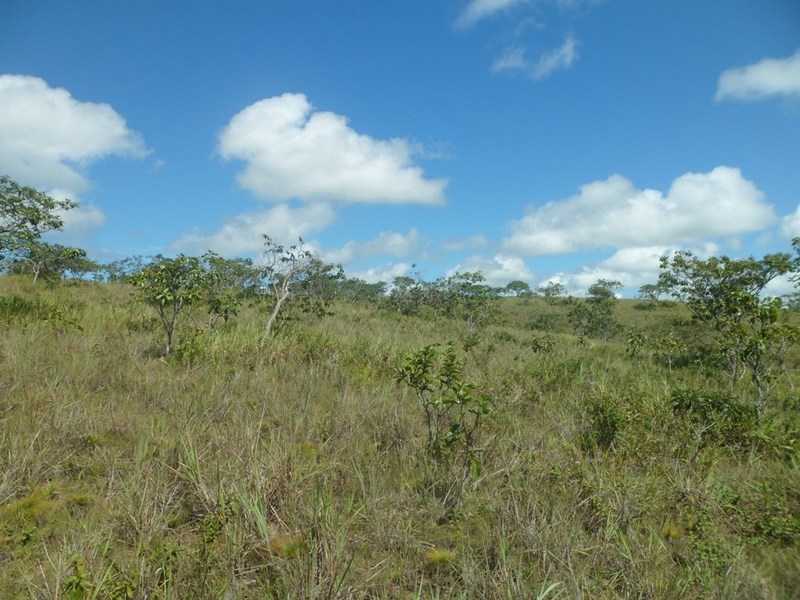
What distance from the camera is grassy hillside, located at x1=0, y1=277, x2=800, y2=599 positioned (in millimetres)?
2350

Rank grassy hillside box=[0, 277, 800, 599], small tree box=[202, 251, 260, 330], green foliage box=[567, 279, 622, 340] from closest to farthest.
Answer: grassy hillside box=[0, 277, 800, 599] < small tree box=[202, 251, 260, 330] < green foliage box=[567, 279, 622, 340]

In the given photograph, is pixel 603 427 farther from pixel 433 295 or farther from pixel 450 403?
pixel 433 295

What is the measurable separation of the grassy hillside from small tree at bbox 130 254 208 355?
1.10 meters

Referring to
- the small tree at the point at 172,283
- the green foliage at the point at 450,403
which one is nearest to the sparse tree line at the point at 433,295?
the small tree at the point at 172,283

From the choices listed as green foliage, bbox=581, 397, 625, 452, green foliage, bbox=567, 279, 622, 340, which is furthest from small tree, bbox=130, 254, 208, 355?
green foliage, bbox=567, 279, 622, 340

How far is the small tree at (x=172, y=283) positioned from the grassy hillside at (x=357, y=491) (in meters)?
1.10

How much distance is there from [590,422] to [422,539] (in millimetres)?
2820

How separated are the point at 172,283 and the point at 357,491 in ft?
17.1

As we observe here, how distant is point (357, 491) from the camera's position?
3.25 metres

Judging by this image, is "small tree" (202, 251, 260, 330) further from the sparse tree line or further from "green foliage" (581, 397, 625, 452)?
"green foliage" (581, 397, 625, 452)

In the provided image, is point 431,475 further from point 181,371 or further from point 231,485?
point 181,371

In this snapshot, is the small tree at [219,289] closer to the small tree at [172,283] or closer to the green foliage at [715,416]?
the small tree at [172,283]

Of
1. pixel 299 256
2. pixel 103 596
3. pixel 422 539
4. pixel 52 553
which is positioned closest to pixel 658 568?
pixel 422 539

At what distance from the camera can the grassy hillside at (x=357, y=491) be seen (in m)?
2.35
